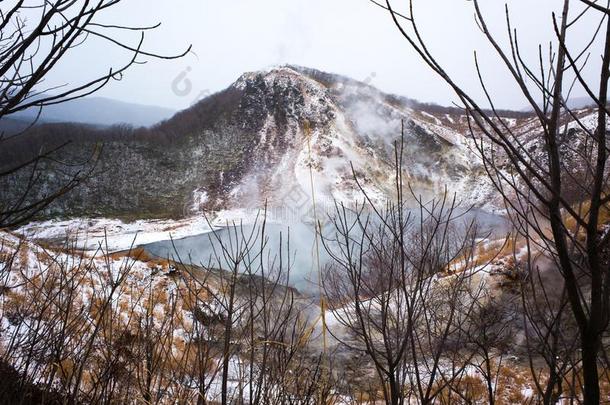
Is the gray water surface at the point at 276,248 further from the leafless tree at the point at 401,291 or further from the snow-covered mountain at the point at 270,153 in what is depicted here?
the leafless tree at the point at 401,291

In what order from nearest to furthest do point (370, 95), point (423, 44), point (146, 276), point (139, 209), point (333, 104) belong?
point (423, 44)
point (146, 276)
point (139, 209)
point (333, 104)
point (370, 95)

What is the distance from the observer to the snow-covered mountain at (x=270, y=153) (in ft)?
113

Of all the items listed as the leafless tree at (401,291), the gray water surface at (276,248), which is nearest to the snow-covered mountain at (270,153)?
the gray water surface at (276,248)

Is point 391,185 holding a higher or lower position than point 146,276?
higher

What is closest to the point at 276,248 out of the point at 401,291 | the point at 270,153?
the point at 270,153

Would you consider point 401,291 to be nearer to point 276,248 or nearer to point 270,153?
point 276,248

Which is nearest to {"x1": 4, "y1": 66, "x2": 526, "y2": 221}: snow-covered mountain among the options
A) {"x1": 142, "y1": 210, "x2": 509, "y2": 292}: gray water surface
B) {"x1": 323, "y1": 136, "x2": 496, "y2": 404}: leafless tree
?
{"x1": 142, "y1": 210, "x2": 509, "y2": 292}: gray water surface

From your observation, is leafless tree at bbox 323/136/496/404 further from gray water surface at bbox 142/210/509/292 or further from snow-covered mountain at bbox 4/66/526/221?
snow-covered mountain at bbox 4/66/526/221

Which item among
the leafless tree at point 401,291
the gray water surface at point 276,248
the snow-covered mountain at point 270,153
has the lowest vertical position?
the leafless tree at point 401,291

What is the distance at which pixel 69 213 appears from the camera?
102 feet

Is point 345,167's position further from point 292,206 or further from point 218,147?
point 218,147

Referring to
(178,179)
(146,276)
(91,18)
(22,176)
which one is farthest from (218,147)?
(91,18)

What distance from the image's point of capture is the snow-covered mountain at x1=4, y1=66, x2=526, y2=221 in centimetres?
3441

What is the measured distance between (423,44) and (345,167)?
36540 mm
